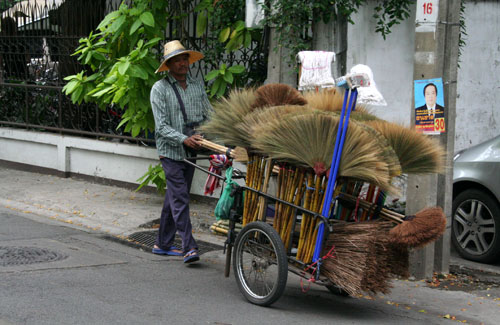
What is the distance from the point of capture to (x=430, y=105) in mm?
6359

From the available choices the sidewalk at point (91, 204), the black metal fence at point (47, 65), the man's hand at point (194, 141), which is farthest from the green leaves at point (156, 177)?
the man's hand at point (194, 141)

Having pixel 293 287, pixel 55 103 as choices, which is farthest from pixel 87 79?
pixel 293 287

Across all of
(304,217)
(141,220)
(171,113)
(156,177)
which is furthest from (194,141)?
(156,177)

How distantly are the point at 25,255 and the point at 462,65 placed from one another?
5.69 m

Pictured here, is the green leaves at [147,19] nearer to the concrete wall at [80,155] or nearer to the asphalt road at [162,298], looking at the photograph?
the concrete wall at [80,155]

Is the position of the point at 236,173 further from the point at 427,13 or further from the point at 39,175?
the point at 39,175

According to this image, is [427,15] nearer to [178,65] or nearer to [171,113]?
[178,65]

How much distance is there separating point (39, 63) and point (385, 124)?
8241 mm

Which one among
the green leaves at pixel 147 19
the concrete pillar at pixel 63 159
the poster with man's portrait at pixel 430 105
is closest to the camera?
the poster with man's portrait at pixel 430 105

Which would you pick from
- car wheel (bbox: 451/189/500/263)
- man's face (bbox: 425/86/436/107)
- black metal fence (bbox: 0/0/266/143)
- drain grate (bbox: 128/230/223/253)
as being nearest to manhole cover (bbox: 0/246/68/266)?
drain grate (bbox: 128/230/223/253)

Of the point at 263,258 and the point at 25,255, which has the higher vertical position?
the point at 263,258

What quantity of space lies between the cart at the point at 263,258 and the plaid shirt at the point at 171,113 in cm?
87

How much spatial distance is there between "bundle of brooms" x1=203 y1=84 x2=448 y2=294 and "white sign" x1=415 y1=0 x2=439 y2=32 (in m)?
1.32

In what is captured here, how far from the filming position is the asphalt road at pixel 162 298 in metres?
5.05
